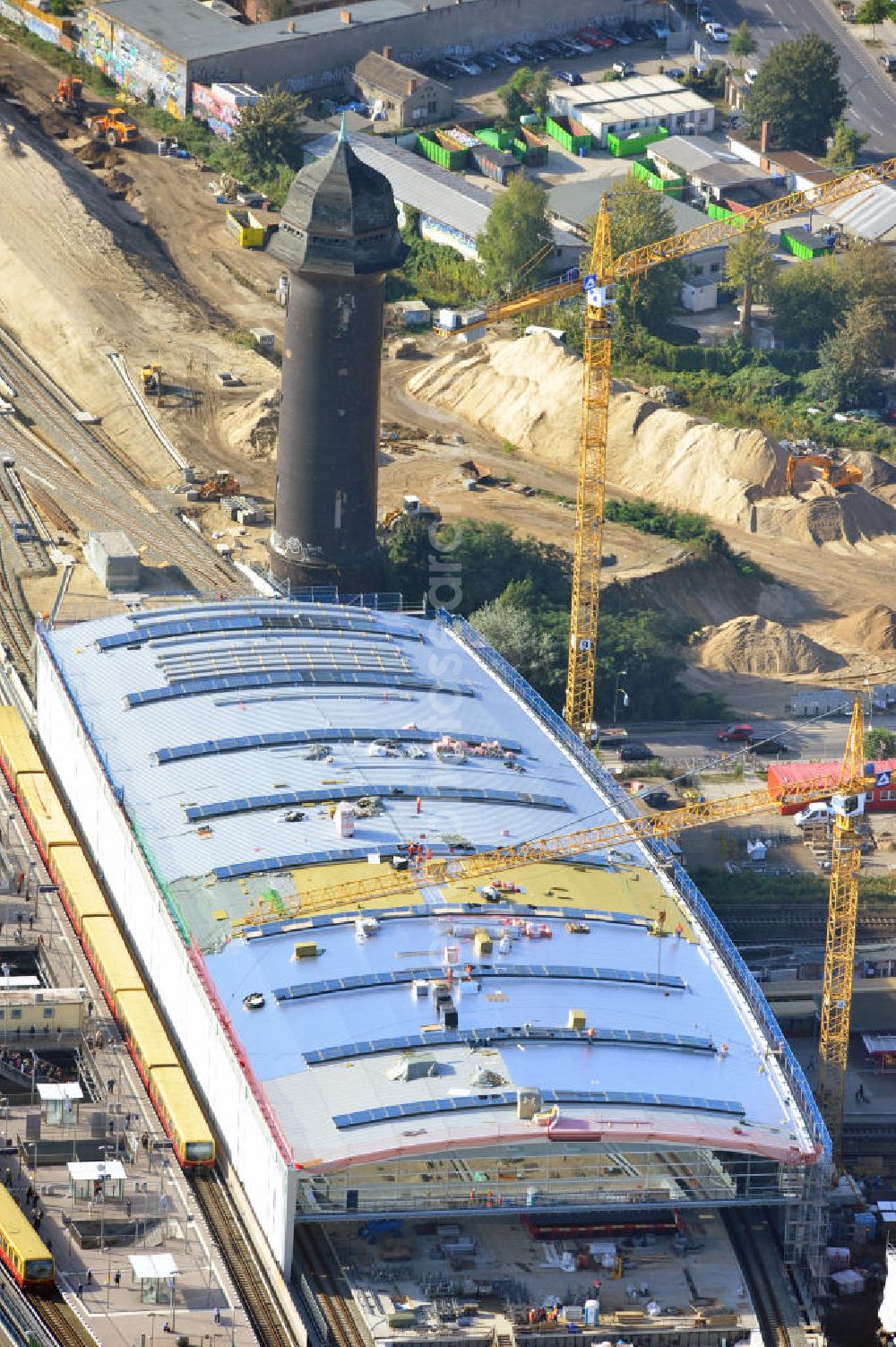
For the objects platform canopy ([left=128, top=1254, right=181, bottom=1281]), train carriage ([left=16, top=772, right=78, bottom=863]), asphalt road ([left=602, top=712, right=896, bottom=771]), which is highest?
train carriage ([left=16, top=772, right=78, bottom=863])

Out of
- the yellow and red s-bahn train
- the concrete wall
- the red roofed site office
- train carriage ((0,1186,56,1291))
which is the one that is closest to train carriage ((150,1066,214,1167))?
the yellow and red s-bahn train

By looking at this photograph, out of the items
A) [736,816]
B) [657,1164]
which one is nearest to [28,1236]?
[657,1164]

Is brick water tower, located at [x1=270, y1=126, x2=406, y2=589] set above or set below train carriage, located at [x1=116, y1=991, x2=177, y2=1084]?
above

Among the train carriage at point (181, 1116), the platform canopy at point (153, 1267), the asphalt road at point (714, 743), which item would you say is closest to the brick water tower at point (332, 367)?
the asphalt road at point (714, 743)

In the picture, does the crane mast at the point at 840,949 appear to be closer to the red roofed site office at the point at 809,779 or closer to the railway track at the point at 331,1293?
the red roofed site office at the point at 809,779

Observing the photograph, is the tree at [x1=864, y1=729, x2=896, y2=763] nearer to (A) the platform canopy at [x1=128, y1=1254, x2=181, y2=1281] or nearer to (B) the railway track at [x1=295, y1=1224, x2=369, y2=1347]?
(B) the railway track at [x1=295, y1=1224, x2=369, y2=1347]

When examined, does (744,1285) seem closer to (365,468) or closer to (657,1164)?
(657,1164)

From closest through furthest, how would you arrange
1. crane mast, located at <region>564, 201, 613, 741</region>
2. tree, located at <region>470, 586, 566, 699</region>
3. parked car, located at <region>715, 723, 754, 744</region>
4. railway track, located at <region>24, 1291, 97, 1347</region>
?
railway track, located at <region>24, 1291, 97, 1347</region> → crane mast, located at <region>564, 201, 613, 741</region> → tree, located at <region>470, 586, 566, 699</region> → parked car, located at <region>715, 723, 754, 744</region>
